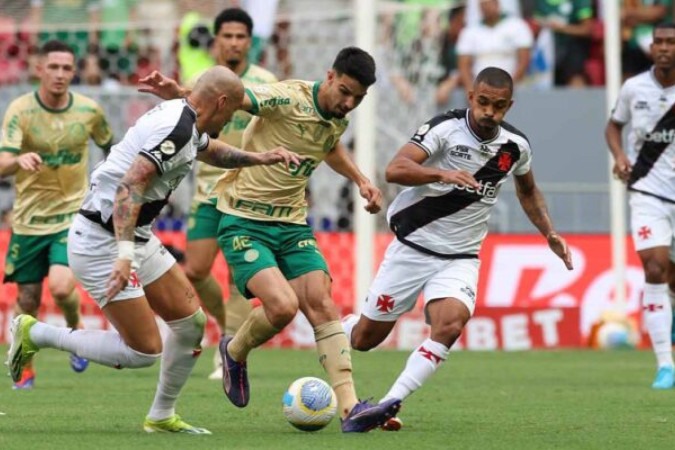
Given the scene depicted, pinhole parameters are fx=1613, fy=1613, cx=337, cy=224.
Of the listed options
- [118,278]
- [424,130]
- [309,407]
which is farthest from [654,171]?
[118,278]

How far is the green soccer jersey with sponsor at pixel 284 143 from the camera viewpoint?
10.2 m

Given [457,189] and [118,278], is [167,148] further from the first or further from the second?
[457,189]

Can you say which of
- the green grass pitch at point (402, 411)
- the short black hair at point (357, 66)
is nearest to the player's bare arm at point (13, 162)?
the green grass pitch at point (402, 411)

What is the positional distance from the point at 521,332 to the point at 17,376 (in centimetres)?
991

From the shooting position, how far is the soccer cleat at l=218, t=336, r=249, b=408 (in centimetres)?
996

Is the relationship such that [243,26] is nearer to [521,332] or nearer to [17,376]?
[17,376]

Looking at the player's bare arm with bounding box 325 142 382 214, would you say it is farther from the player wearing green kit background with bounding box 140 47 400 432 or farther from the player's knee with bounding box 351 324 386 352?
the player's knee with bounding box 351 324 386 352

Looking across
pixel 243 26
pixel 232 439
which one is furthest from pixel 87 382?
pixel 232 439

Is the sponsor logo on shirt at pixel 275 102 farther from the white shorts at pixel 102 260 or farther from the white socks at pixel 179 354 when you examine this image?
the white socks at pixel 179 354

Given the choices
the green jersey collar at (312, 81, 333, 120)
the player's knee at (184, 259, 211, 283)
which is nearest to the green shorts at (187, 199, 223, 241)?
the player's knee at (184, 259, 211, 283)

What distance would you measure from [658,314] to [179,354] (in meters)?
5.24

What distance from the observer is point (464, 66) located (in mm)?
20016

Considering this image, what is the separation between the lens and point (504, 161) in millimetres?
9914

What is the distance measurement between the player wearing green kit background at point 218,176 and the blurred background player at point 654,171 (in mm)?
3008
